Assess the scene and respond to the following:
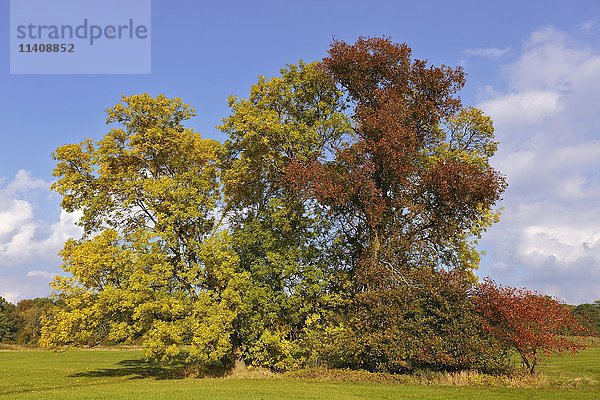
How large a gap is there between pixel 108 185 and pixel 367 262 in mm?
15187

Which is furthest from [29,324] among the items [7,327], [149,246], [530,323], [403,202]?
[530,323]

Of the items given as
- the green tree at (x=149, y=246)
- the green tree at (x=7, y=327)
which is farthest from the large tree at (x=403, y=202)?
the green tree at (x=7, y=327)

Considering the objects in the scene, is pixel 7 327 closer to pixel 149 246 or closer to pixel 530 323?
pixel 149 246

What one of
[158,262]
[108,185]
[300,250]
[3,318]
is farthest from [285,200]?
[3,318]

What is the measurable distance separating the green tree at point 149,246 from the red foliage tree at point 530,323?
12392 millimetres

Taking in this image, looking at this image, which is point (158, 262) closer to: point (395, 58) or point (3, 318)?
point (395, 58)

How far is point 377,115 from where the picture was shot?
2825 cm

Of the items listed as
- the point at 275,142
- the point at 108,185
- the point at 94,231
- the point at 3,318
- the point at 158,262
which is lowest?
the point at 3,318

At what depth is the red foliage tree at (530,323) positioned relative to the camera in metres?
22.2

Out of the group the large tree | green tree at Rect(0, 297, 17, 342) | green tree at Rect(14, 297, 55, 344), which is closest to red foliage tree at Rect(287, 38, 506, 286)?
the large tree

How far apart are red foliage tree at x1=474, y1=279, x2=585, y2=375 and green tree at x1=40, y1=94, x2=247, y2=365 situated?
1239 centimetres

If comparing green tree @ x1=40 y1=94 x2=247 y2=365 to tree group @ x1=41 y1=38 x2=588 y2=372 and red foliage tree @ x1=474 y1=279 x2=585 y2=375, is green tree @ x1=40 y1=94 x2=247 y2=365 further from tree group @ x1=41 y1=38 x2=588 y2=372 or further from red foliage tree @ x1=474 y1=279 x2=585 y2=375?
red foliage tree @ x1=474 y1=279 x2=585 y2=375

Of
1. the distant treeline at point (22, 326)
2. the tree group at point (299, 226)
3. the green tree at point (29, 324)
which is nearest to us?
the tree group at point (299, 226)

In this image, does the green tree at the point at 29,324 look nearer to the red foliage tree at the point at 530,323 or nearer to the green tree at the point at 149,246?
the green tree at the point at 149,246
